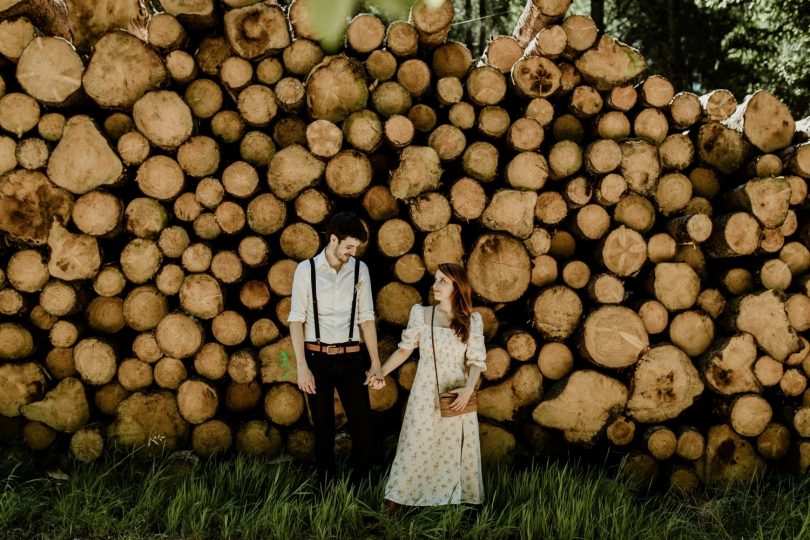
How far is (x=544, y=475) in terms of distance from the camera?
3160 mm

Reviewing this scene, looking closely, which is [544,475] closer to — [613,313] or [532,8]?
[613,313]

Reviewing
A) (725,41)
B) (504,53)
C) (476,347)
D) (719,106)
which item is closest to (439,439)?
(476,347)

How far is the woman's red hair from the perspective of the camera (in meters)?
2.92

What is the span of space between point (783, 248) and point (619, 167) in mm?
1112

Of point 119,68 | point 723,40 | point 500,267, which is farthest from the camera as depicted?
point 723,40

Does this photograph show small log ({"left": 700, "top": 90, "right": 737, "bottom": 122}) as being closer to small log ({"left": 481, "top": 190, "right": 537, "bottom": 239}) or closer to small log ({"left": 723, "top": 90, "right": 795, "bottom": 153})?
small log ({"left": 723, "top": 90, "right": 795, "bottom": 153})

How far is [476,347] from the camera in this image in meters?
2.97

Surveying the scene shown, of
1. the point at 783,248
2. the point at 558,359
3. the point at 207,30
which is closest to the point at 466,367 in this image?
the point at 558,359

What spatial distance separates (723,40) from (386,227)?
9.70 meters

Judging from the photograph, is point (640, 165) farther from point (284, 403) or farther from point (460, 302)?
point (284, 403)

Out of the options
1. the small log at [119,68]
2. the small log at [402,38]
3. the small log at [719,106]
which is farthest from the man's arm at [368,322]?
the small log at [719,106]

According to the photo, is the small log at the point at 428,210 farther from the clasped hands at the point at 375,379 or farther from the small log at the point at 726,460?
the small log at the point at 726,460

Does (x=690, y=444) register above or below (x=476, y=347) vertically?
below

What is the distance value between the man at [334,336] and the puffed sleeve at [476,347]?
508mm
